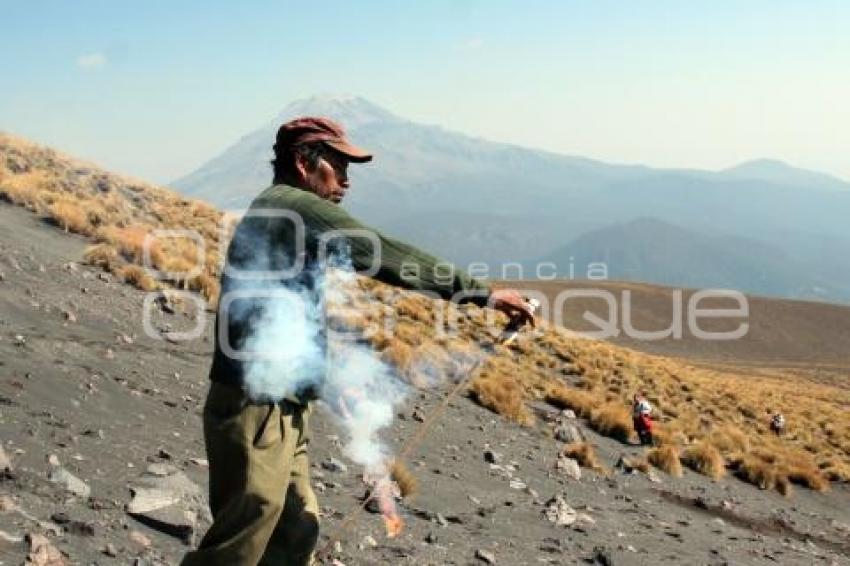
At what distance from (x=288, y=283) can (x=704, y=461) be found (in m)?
13.2

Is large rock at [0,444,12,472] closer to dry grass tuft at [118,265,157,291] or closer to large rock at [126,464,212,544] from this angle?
large rock at [126,464,212,544]

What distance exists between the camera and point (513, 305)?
3471 mm

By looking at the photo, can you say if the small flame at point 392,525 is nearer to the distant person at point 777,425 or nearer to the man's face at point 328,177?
the man's face at point 328,177

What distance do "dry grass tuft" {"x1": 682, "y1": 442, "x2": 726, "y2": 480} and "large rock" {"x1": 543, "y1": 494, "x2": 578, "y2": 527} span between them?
6.35 m

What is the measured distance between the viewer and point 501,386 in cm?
1470

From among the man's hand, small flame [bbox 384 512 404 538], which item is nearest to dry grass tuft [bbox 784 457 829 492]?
small flame [bbox 384 512 404 538]

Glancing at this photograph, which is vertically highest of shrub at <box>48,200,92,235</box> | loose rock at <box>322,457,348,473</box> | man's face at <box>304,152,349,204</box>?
shrub at <box>48,200,92,235</box>

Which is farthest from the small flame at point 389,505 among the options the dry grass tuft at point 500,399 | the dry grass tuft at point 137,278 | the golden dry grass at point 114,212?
the golden dry grass at point 114,212

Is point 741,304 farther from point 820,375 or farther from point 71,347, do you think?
point 71,347

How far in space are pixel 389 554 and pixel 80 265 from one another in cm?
1025

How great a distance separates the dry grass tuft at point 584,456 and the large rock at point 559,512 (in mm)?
3154

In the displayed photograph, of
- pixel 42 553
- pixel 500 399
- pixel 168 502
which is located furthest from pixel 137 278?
pixel 42 553

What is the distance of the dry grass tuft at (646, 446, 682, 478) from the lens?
13.5 meters

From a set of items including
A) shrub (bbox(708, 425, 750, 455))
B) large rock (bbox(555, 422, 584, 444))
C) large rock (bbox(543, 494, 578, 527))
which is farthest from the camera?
shrub (bbox(708, 425, 750, 455))
